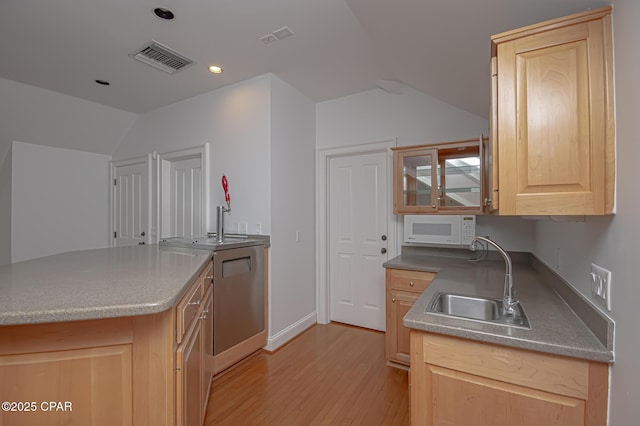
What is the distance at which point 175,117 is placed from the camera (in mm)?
3557

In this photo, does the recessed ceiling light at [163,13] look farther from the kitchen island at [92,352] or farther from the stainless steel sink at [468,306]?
the stainless steel sink at [468,306]

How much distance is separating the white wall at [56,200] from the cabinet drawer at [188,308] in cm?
368

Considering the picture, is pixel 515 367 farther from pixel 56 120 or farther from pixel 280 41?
pixel 56 120

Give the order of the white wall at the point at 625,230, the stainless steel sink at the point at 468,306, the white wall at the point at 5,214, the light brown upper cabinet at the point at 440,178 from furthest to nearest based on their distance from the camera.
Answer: the white wall at the point at 5,214
the light brown upper cabinet at the point at 440,178
the stainless steel sink at the point at 468,306
the white wall at the point at 625,230

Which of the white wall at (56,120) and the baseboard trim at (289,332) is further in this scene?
the white wall at (56,120)

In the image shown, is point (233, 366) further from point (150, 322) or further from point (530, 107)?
point (530, 107)

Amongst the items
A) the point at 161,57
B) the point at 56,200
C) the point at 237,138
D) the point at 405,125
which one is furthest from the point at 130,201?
the point at 405,125

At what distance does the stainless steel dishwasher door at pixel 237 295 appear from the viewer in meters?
2.26

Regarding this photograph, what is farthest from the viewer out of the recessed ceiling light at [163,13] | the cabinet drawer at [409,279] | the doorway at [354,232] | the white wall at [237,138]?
the doorway at [354,232]

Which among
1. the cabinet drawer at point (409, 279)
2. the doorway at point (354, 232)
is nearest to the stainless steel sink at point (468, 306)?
the cabinet drawer at point (409, 279)

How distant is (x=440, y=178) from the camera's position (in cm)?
249

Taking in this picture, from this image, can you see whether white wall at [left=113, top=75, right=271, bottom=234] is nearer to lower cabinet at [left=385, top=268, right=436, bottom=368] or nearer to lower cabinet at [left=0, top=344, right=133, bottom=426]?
lower cabinet at [left=385, top=268, right=436, bottom=368]

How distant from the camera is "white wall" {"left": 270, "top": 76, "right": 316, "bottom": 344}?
2.83m

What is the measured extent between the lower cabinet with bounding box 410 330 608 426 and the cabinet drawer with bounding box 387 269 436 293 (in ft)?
3.58
